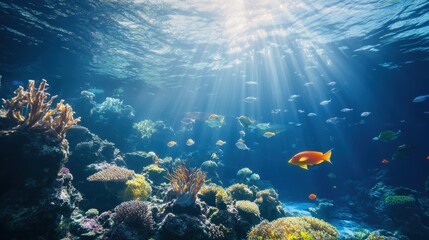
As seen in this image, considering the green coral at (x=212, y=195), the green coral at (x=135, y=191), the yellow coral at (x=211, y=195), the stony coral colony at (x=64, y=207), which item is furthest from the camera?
the green coral at (x=135, y=191)

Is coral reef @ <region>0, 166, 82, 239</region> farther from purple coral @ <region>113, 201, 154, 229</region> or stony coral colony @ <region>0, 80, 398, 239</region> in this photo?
purple coral @ <region>113, 201, 154, 229</region>

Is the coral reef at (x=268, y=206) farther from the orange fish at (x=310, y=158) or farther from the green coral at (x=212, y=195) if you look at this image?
the orange fish at (x=310, y=158)

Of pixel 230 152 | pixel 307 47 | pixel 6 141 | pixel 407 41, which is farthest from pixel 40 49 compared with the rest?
pixel 407 41

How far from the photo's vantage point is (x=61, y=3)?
12289 millimetres

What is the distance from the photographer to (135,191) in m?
8.69

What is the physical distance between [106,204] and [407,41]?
73.6 ft

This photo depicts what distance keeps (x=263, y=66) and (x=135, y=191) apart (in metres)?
19.2

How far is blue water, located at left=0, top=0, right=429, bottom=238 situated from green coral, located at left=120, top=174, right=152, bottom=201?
959 cm

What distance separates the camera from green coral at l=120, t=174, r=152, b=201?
8.52m

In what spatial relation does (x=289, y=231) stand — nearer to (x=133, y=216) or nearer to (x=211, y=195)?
(x=211, y=195)

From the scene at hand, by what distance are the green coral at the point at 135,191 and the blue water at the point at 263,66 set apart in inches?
378

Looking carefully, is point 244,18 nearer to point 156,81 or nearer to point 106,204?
point 106,204

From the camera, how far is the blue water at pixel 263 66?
13672 millimetres

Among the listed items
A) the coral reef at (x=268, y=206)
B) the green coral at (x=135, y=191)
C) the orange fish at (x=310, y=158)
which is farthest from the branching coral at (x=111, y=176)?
the orange fish at (x=310, y=158)
